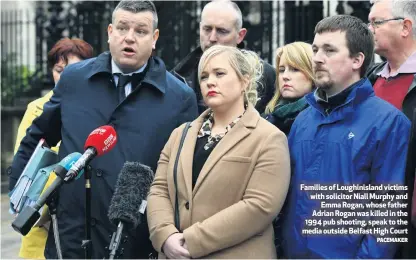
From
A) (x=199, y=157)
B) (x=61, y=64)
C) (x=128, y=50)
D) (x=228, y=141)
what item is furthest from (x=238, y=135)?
(x=61, y=64)

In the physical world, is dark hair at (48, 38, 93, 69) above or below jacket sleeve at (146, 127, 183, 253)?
above

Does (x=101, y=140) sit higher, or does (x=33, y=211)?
(x=101, y=140)

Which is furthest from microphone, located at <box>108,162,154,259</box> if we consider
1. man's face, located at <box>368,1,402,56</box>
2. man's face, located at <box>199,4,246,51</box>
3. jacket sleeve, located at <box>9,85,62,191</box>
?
A: man's face, located at <box>199,4,246,51</box>

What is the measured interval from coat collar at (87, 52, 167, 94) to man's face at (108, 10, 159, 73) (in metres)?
0.06

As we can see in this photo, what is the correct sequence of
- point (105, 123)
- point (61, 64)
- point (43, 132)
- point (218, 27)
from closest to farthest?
1. point (105, 123)
2. point (43, 132)
3. point (218, 27)
4. point (61, 64)

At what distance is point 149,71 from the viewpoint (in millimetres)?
4406

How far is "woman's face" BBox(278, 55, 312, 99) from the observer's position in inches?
175

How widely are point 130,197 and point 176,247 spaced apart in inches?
12.4

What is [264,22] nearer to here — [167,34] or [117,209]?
[167,34]

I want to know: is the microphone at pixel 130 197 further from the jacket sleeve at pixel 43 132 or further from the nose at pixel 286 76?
the nose at pixel 286 76

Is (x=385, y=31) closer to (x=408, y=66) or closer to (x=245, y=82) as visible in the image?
(x=408, y=66)

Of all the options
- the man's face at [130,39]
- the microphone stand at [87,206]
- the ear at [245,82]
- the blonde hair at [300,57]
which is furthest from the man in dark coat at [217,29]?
the microphone stand at [87,206]

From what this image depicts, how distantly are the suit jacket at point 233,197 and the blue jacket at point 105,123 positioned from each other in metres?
0.43

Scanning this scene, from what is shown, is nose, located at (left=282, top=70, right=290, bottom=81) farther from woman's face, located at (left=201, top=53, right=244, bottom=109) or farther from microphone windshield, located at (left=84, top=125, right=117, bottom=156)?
microphone windshield, located at (left=84, top=125, right=117, bottom=156)
